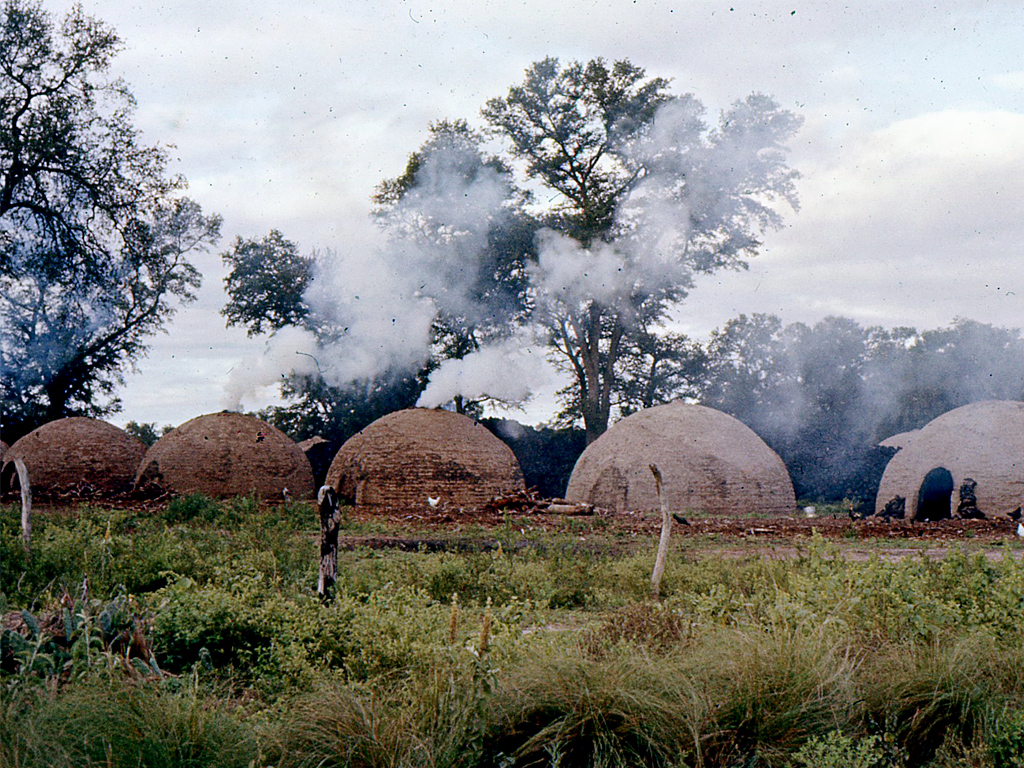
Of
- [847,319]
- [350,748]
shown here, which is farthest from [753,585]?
[847,319]

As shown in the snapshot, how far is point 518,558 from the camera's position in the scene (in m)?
12.0

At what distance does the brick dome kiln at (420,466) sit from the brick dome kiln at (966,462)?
9623 millimetres

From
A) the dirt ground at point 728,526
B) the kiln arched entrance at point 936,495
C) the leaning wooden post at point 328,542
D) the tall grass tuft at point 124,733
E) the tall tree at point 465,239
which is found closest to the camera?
the tall grass tuft at point 124,733

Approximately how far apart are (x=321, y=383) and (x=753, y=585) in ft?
82.8

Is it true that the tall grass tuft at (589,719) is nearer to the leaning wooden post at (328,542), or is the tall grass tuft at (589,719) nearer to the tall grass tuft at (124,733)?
the tall grass tuft at (124,733)

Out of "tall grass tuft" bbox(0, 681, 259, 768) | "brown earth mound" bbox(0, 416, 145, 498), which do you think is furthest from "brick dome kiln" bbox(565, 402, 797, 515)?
"tall grass tuft" bbox(0, 681, 259, 768)

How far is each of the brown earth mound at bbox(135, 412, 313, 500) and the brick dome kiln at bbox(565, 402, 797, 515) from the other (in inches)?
315

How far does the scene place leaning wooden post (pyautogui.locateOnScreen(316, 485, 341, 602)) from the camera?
6.80 metres

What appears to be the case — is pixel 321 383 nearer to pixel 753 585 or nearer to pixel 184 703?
pixel 753 585

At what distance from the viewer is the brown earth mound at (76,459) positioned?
82.8 feet

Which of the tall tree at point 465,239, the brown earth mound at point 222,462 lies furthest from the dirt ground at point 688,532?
the tall tree at point 465,239

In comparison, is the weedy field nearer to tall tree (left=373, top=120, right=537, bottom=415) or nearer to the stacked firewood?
the stacked firewood

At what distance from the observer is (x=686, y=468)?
73.1 ft

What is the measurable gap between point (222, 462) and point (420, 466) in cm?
546
